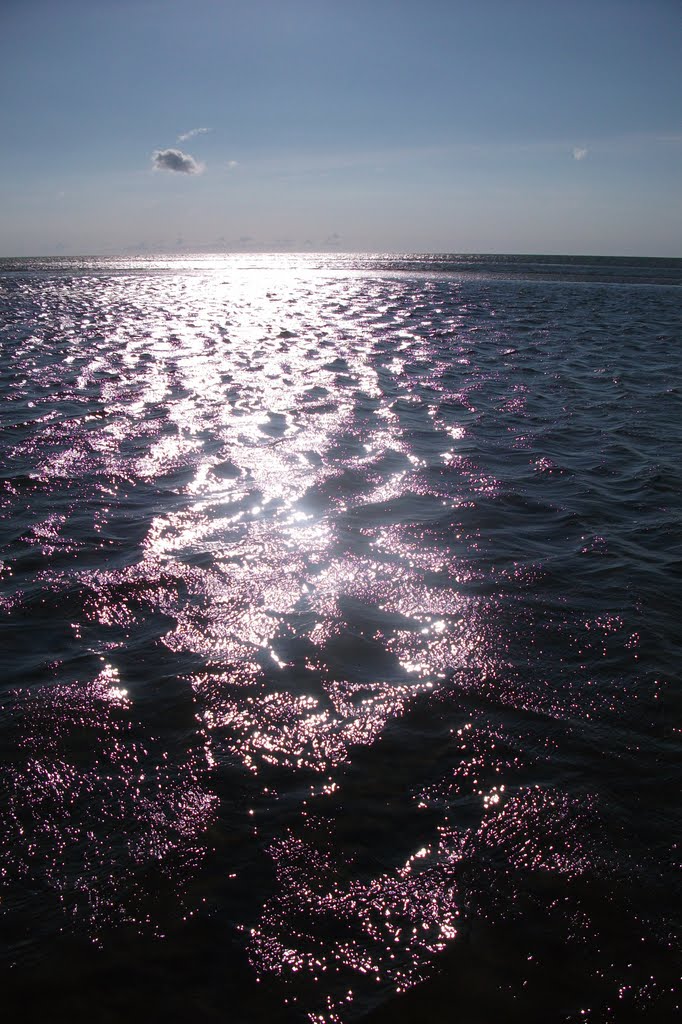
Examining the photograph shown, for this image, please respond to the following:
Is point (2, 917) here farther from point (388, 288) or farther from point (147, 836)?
point (388, 288)

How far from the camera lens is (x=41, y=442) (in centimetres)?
1036

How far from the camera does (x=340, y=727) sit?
435 centimetres

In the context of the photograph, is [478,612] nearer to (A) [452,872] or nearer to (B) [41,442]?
(A) [452,872]

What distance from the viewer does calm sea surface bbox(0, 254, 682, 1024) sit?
2.93m

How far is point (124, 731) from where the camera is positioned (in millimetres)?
4277

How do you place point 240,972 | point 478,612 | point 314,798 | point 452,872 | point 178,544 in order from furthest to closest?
point 178,544 → point 478,612 → point 314,798 → point 452,872 → point 240,972

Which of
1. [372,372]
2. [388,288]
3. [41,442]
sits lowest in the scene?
[41,442]

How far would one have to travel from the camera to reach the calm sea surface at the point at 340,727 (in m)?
2.93

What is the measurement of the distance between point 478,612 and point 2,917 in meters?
4.19

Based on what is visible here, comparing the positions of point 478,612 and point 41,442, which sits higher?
point 41,442

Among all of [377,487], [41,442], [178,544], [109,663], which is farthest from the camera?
[41,442]

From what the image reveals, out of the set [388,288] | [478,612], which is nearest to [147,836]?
[478,612]

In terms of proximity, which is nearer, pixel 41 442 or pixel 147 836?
pixel 147 836

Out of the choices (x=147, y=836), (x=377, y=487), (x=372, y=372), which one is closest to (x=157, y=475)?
(x=377, y=487)
